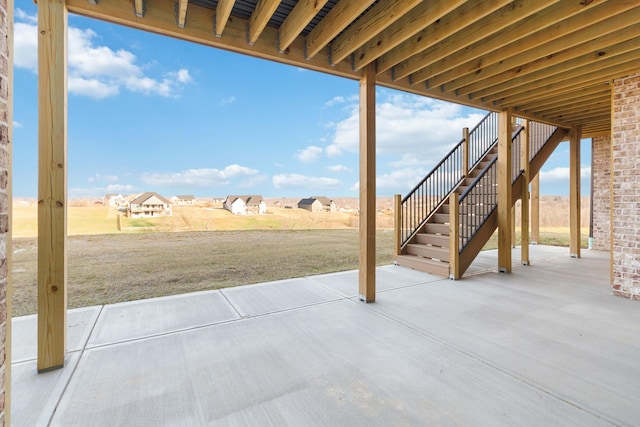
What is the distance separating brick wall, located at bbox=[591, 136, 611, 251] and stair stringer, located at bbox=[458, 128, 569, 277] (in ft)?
5.80

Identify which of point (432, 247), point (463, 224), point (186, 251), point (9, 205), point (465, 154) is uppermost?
point (465, 154)

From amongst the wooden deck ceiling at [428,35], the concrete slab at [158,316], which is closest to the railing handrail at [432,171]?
the wooden deck ceiling at [428,35]

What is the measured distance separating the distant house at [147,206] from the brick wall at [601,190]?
9.80 metres

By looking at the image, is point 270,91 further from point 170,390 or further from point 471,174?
point 170,390

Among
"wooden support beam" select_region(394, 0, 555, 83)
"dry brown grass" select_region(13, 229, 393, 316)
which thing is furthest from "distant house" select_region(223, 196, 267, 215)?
"wooden support beam" select_region(394, 0, 555, 83)

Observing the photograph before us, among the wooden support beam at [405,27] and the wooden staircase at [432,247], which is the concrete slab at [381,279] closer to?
the wooden staircase at [432,247]

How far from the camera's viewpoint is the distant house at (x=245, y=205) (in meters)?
6.90

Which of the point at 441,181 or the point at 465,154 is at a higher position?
the point at 465,154

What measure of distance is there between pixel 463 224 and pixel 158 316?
15.6 feet

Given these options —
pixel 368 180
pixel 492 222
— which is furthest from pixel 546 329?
pixel 492 222

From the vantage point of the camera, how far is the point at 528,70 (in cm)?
325

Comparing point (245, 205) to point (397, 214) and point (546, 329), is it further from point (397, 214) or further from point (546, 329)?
point (546, 329)

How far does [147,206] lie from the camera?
5.48 meters

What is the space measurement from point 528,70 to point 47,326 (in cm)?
514
